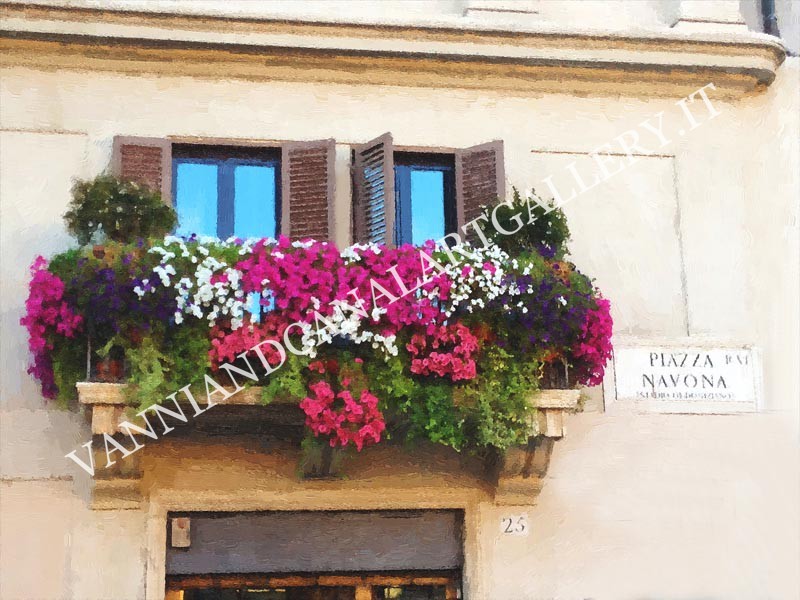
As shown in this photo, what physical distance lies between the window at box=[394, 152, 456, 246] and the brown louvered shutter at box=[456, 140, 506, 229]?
7.6 inches

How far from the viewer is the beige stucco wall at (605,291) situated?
769 cm

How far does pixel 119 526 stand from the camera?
7625 millimetres

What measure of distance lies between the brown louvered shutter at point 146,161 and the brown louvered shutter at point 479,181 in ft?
6.87

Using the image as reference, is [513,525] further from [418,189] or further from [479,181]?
[418,189]

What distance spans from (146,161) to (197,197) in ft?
1.63

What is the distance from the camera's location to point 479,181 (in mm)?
8383

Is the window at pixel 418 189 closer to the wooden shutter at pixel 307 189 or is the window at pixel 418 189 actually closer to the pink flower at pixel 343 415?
the wooden shutter at pixel 307 189

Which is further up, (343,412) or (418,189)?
(418,189)

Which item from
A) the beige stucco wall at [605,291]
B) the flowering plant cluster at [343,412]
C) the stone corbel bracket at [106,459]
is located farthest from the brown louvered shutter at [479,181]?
the stone corbel bracket at [106,459]

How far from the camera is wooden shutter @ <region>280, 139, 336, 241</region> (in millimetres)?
8109

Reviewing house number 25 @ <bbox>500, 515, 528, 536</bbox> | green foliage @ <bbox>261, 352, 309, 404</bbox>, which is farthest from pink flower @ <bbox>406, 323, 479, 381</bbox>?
house number 25 @ <bbox>500, 515, 528, 536</bbox>

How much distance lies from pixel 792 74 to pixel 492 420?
13.5 ft

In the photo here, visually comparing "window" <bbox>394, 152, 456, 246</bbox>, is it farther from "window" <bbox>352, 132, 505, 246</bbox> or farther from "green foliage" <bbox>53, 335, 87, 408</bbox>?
"green foliage" <bbox>53, 335, 87, 408</bbox>

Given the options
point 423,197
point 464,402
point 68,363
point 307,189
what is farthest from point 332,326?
point 423,197
